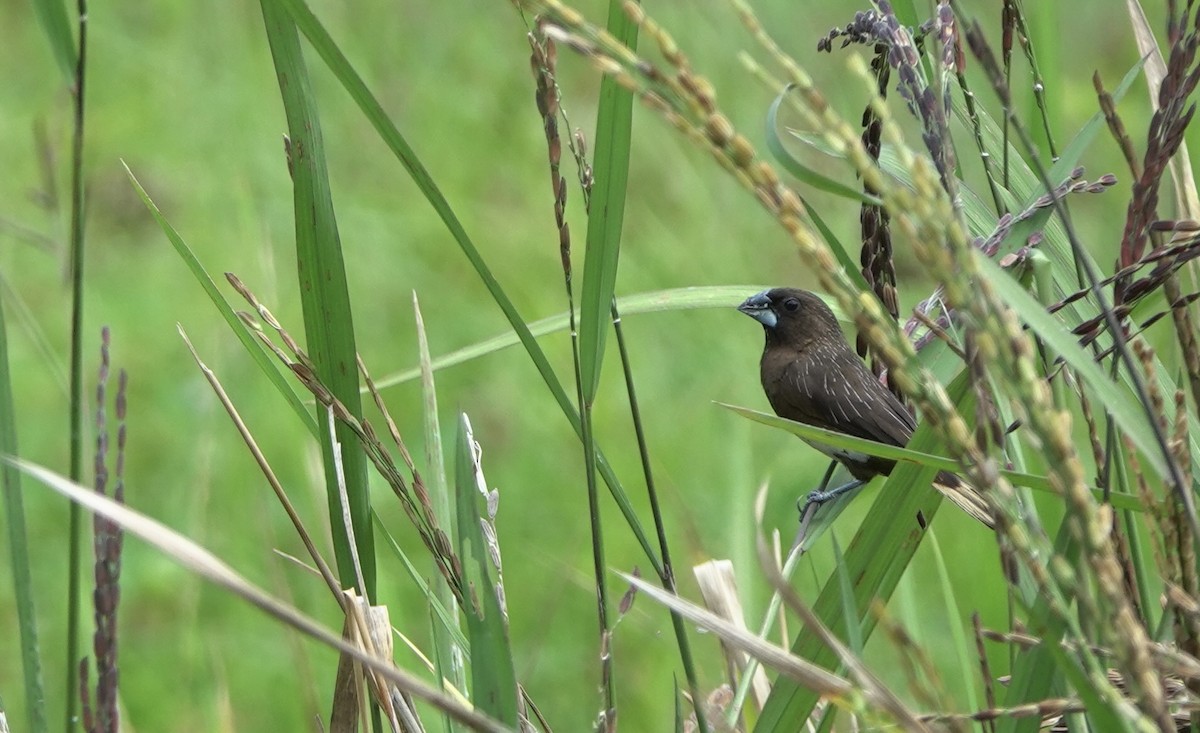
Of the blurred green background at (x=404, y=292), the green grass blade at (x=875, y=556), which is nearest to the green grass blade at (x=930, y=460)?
the green grass blade at (x=875, y=556)

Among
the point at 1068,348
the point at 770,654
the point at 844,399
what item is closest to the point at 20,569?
the point at 770,654

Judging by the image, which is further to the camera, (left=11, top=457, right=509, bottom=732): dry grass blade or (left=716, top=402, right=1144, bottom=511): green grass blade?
(left=716, top=402, right=1144, bottom=511): green grass blade

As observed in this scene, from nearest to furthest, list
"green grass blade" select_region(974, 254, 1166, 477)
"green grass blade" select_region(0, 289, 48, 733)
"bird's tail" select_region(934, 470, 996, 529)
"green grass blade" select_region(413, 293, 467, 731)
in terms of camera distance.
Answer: "green grass blade" select_region(974, 254, 1166, 477), "green grass blade" select_region(0, 289, 48, 733), "green grass blade" select_region(413, 293, 467, 731), "bird's tail" select_region(934, 470, 996, 529)

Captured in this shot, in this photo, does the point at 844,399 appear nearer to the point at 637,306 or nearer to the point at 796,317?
the point at 796,317

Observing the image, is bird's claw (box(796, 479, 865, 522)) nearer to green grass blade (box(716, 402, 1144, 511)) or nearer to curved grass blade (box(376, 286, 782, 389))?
curved grass blade (box(376, 286, 782, 389))

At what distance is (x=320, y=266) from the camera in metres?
1.54

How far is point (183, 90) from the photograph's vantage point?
689cm

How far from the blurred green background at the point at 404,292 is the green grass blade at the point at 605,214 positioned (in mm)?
1649

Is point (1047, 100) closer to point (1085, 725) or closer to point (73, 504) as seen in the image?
point (1085, 725)

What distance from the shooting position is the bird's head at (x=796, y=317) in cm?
375

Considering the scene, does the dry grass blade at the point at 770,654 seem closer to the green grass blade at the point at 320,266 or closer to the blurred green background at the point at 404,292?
the green grass blade at the point at 320,266

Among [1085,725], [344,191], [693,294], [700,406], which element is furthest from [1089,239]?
[1085,725]

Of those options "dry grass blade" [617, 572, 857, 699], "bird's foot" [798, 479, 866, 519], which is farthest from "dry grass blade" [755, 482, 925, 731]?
"bird's foot" [798, 479, 866, 519]

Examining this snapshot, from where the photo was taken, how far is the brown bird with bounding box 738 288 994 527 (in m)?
3.39
